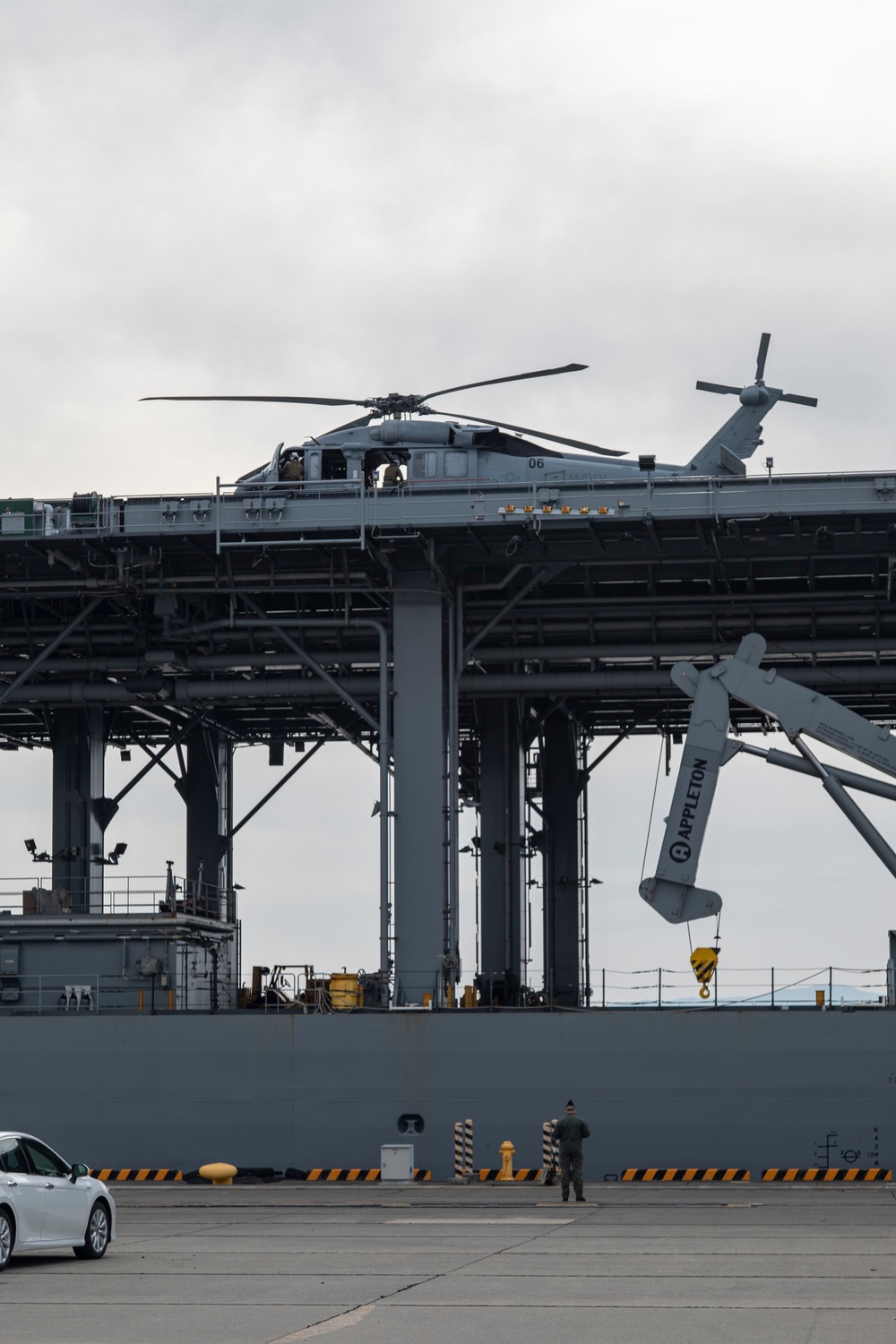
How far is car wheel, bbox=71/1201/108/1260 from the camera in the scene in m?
17.3

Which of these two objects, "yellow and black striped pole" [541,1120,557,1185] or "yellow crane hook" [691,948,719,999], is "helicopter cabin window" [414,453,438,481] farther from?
"yellow and black striped pole" [541,1120,557,1185]

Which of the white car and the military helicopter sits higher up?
the military helicopter

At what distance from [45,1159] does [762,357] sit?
22.2 meters

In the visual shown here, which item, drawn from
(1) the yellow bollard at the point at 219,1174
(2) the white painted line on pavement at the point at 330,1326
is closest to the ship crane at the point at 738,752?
(1) the yellow bollard at the point at 219,1174

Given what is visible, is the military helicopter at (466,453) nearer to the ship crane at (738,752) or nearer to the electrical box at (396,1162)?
the ship crane at (738,752)

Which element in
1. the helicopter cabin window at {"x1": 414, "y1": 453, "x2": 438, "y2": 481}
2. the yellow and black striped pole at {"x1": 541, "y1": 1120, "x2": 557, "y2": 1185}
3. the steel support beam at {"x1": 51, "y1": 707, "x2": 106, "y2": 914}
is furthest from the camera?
the steel support beam at {"x1": 51, "y1": 707, "x2": 106, "y2": 914}

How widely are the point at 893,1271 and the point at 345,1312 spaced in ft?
17.4

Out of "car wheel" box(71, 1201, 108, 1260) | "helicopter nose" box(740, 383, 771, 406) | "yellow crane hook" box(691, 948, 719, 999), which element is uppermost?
"helicopter nose" box(740, 383, 771, 406)

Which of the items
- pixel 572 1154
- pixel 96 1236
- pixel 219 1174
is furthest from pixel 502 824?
pixel 96 1236

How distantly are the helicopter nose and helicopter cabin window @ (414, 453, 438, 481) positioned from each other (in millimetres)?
6445

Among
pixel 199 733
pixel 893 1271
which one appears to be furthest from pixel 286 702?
pixel 893 1271

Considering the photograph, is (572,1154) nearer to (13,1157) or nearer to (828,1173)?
(828,1173)

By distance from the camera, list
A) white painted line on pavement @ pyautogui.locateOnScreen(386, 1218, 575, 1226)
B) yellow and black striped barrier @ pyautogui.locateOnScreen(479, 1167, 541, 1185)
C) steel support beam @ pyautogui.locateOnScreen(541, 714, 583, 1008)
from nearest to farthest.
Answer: white painted line on pavement @ pyautogui.locateOnScreen(386, 1218, 575, 1226) < yellow and black striped barrier @ pyautogui.locateOnScreen(479, 1167, 541, 1185) < steel support beam @ pyautogui.locateOnScreen(541, 714, 583, 1008)

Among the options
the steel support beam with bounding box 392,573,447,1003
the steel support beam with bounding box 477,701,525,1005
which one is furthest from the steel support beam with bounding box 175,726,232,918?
the steel support beam with bounding box 392,573,447,1003
